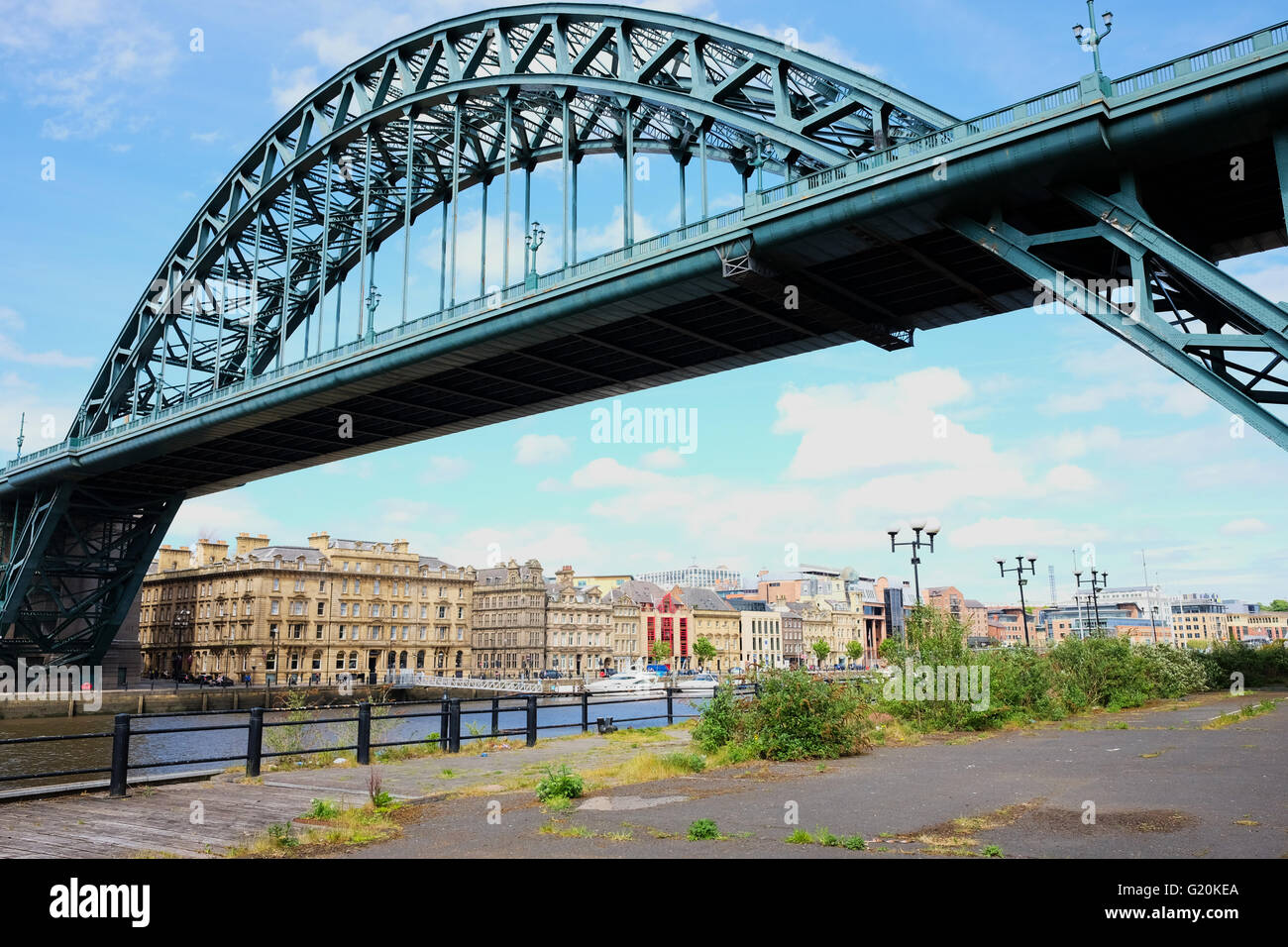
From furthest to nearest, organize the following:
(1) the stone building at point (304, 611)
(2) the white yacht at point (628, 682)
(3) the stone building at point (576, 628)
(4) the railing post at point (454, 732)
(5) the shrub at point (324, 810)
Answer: (3) the stone building at point (576, 628) < (1) the stone building at point (304, 611) < (2) the white yacht at point (628, 682) < (4) the railing post at point (454, 732) < (5) the shrub at point (324, 810)

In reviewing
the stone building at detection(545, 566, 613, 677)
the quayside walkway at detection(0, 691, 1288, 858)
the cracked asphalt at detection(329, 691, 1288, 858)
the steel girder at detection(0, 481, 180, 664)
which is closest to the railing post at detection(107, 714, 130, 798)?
the quayside walkway at detection(0, 691, 1288, 858)

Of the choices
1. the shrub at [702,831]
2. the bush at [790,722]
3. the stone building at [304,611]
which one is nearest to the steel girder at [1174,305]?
the bush at [790,722]

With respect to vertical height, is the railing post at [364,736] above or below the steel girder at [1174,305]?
below

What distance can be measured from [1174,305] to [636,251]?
15.2m

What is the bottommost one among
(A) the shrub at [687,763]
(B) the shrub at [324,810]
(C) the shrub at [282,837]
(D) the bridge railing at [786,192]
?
(A) the shrub at [687,763]

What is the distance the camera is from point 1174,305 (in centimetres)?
2044

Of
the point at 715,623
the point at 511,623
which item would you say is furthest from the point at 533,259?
the point at 715,623

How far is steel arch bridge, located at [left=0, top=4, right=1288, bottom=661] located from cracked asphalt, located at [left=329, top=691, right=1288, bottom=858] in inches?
277

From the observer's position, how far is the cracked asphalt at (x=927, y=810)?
356 inches

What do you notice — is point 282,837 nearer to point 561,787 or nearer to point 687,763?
point 561,787

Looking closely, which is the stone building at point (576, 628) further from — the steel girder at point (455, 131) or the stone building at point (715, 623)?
the steel girder at point (455, 131)

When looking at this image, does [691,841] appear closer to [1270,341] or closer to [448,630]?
[1270,341]

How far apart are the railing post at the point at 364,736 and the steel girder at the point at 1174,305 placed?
15648 millimetres
